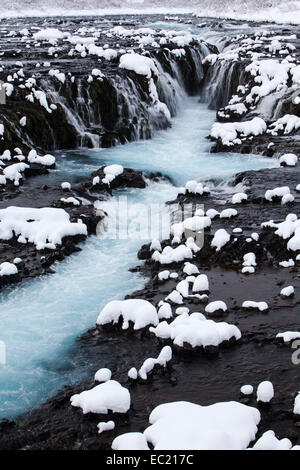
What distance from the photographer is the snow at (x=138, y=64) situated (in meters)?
20.8

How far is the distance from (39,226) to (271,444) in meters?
6.91

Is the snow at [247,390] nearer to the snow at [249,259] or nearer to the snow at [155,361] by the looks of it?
the snow at [155,361]

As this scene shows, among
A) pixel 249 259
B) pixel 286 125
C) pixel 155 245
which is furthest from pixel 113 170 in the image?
pixel 286 125

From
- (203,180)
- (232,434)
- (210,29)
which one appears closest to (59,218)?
(203,180)

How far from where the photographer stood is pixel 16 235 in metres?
10.9

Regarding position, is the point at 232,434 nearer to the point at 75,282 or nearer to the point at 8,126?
the point at 75,282

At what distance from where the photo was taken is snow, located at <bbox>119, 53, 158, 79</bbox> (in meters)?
20.8

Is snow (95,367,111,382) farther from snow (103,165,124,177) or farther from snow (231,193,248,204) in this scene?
snow (103,165,124,177)

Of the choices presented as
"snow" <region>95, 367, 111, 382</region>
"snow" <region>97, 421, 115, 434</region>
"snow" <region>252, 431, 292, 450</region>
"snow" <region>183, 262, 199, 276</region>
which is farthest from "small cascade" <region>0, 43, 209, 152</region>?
"snow" <region>252, 431, 292, 450</region>

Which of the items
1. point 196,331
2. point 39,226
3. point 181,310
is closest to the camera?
point 196,331

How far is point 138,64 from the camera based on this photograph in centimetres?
2092

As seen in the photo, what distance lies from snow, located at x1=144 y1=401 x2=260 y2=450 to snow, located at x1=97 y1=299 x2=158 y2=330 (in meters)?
1.92

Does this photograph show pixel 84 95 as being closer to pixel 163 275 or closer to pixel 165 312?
pixel 163 275
